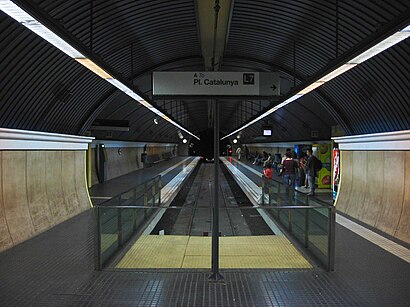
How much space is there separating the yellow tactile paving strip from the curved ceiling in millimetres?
2824

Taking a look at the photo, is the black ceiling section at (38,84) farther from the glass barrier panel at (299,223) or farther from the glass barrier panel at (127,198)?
the glass barrier panel at (299,223)

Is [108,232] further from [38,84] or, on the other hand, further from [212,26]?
[212,26]

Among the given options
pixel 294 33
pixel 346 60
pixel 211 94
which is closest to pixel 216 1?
pixel 211 94

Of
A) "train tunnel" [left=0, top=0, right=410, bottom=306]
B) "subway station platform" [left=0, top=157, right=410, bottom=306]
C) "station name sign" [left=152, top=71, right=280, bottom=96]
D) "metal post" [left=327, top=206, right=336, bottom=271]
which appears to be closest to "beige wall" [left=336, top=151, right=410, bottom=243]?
"train tunnel" [left=0, top=0, right=410, bottom=306]

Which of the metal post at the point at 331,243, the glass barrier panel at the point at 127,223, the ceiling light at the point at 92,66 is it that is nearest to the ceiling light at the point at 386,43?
the metal post at the point at 331,243

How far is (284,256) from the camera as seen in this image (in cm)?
657

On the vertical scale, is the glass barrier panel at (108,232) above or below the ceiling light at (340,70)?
below

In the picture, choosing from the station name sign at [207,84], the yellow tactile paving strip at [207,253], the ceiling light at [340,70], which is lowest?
the yellow tactile paving strip at [207,253]

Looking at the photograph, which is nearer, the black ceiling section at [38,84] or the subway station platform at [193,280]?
the subway station platform at [193,280]

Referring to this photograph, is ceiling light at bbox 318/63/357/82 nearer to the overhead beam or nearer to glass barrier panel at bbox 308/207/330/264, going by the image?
the overhead beam

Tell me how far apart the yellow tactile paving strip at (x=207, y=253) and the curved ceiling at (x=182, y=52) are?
2.82 m

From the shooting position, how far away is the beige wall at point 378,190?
24.7ft

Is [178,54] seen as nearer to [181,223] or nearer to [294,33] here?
[294,33]

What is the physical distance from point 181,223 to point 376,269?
4187 mm
